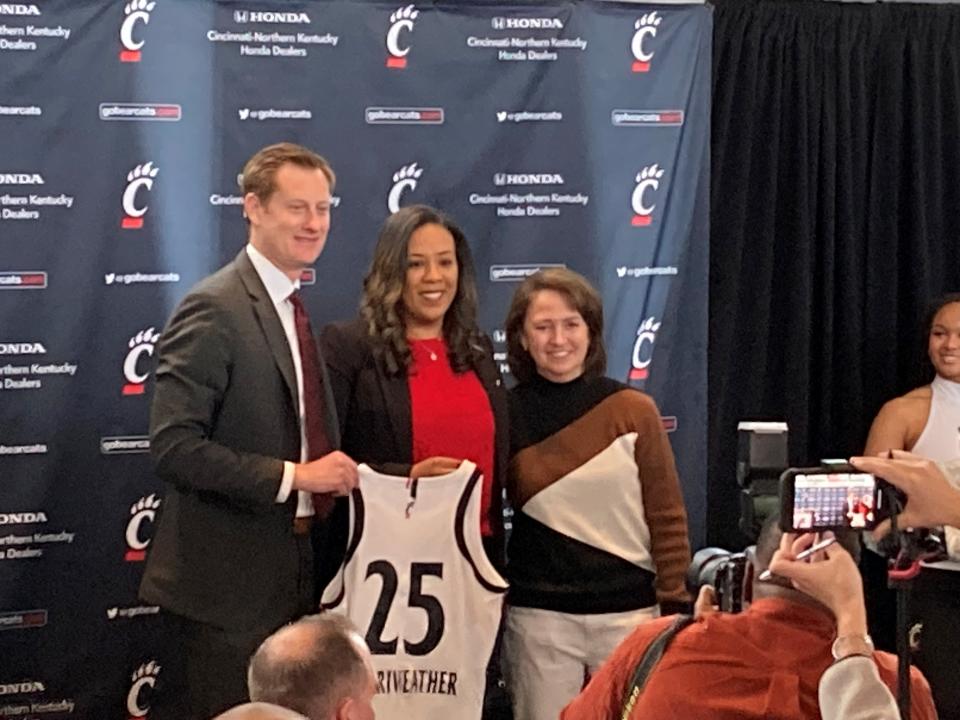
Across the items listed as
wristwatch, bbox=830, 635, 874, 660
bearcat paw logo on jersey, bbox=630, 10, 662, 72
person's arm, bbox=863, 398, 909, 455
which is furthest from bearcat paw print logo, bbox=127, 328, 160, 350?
wristwatch, bbox=830, 635, 874, 660

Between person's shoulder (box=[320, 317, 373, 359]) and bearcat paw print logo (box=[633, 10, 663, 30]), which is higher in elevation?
bearcat paw print logo (box=[633, 10, 663, 30])

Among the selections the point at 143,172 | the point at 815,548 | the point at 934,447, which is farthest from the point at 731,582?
the point at 934,447

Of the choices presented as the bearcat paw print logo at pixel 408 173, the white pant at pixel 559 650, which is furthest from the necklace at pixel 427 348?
the bearcat paw print logo at pixel 408 173

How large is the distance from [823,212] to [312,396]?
7.46ft

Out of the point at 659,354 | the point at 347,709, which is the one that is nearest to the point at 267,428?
the point at 347,709

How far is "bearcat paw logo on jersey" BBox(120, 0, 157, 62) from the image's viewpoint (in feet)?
11.9

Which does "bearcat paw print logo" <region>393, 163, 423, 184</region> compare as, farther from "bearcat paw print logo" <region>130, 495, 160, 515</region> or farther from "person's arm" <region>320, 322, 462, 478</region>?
Result: "bearcat paw print logo" <region>130, 495, 160, 515</region>

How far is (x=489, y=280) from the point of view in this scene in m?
4.03

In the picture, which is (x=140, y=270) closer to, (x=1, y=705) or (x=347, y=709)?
(x=1, y=705)

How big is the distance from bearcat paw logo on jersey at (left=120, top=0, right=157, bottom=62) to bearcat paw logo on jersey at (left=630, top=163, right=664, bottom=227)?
5.08ft

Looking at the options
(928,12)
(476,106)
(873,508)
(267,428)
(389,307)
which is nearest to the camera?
(873,508)

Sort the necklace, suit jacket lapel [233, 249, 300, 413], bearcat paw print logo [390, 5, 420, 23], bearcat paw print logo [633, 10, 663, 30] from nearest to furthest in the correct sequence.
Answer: suit jacket lapel [233, 249, 300, 413] → the necklace → bearcat paw print logo [390, 5, 420, 23] → bearcat paw print logo [633, 10, 663, 30]

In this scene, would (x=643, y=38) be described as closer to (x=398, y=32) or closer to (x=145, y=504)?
(x=398, y=32)

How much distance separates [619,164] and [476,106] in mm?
494
